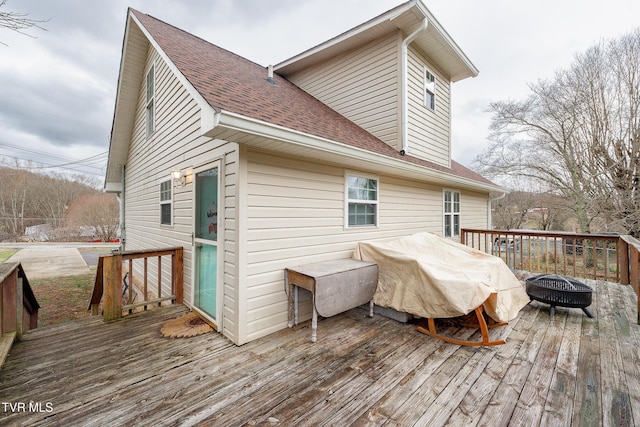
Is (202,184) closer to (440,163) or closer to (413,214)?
(413,214)

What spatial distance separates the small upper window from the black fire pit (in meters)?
2.36

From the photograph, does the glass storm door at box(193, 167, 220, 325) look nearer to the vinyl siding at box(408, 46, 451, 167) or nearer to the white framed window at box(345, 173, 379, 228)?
the white framed window at box(345, 173, 379, 228)

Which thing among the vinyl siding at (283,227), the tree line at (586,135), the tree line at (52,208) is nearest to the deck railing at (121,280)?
the vinyl siding at (283,227)

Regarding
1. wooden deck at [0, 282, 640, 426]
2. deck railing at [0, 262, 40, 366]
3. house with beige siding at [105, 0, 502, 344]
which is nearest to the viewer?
wooden deck at [0, 282, 640, 426]

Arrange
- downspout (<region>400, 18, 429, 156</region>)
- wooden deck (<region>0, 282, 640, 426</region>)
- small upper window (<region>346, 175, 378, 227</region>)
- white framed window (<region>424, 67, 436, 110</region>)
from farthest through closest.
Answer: white framed window (<region>424, 67, 436, 110</region>) → downspout (<region>400, 18, 429, 156</region>) → small upper window (<region>346, 175, 378, 227</region>) → wooden deck (<region>0, 282, 640, 426</region>)

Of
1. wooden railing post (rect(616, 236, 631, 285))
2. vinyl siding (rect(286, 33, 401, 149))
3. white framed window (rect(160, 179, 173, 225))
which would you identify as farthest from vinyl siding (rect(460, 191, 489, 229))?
white framed window (rect(160, 179, 173, 225))

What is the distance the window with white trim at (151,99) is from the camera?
5.38 metres

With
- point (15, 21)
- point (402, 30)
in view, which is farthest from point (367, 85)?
point (15, 21)

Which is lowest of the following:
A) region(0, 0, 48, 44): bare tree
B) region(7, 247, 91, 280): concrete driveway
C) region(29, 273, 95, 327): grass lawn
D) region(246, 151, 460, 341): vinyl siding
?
region(29, 273, 95, 327): grass lawn

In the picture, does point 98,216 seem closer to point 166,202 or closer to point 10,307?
point 166,202

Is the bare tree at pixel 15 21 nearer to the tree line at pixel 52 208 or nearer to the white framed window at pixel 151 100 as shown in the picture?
the white framed window at pixel 151 100

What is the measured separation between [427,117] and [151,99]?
235 inches

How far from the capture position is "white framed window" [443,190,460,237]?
6.59m

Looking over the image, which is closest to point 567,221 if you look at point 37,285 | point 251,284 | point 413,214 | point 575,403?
point 413,214
